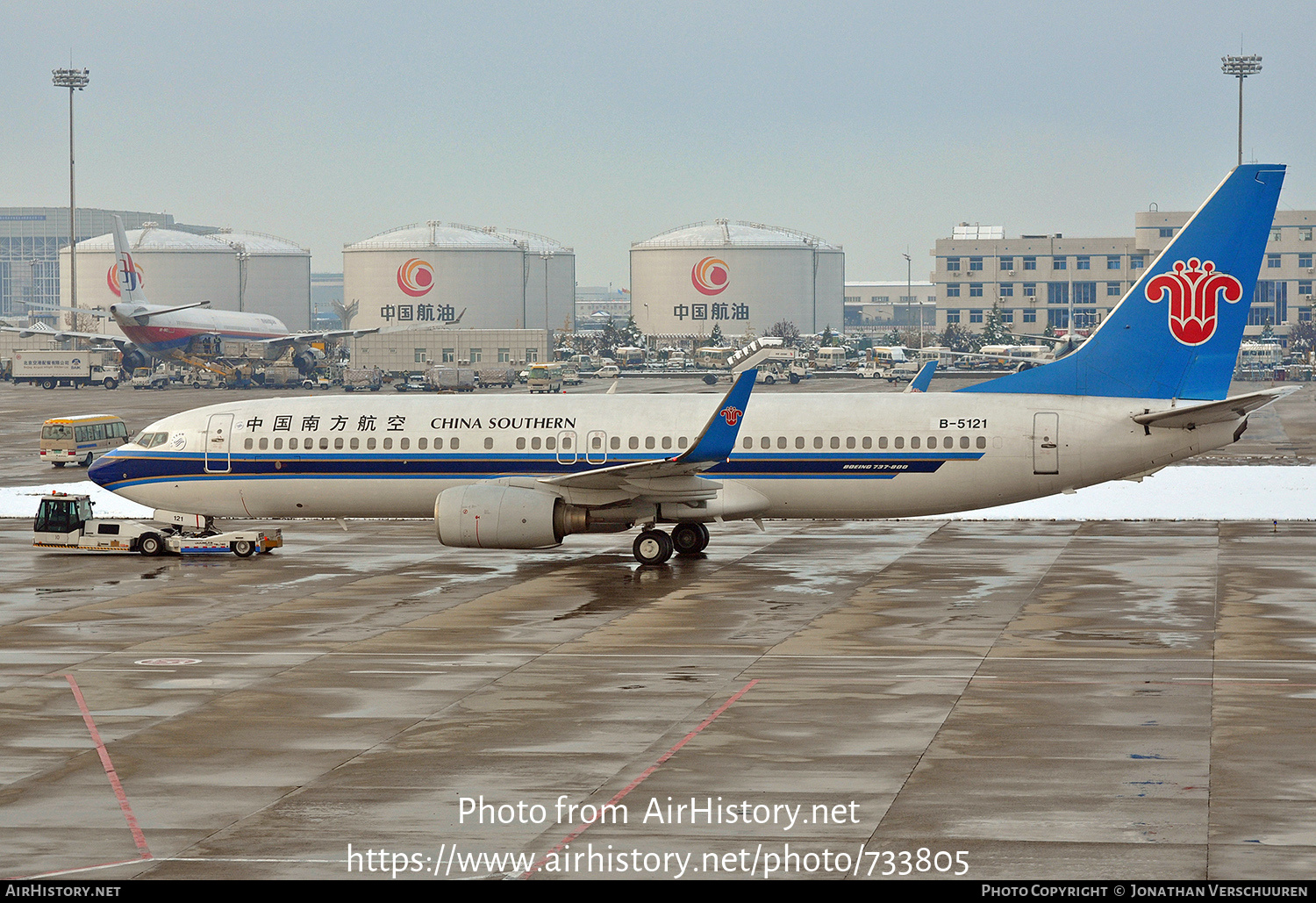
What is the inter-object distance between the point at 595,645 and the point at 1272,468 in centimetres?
4196

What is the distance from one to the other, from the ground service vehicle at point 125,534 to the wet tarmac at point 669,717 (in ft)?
7.59

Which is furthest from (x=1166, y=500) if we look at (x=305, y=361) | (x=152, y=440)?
(x=305, y=361)

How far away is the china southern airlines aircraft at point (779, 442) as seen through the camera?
3619cm

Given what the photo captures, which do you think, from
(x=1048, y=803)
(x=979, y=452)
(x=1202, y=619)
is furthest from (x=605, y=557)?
(x=1048, y=803)

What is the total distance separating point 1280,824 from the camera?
53.2 feet

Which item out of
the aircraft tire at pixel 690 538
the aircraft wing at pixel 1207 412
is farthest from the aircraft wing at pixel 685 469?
the aircraft wing at pixel 1207 412

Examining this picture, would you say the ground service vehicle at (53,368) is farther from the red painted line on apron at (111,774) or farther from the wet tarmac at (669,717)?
the red painted line on apron at (111,774)

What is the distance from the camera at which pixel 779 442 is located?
37812 mm

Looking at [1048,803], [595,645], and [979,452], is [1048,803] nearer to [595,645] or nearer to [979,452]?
[595,645]

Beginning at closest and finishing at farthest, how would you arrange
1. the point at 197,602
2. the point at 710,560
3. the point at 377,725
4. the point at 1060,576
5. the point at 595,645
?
the point at 377,725 → the point at 595,645 → the point at 197,602 → the point at 1060,576 → the point at 710,560

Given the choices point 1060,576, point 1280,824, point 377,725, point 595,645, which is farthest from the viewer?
point 1060,576

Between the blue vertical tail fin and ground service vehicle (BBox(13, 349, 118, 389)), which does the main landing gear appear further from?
ground service vehicle (BBox(13, 349, 118, 389))

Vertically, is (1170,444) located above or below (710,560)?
above

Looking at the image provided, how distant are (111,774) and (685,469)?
18659 millimetres
